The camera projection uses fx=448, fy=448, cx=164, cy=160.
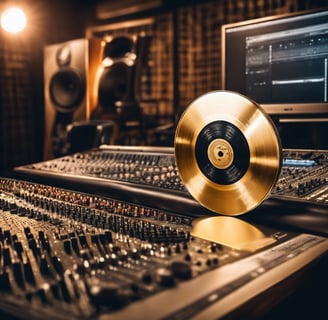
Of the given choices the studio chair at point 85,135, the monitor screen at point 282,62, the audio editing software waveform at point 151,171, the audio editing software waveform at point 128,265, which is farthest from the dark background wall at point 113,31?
the audio editing software waveform at point 128,265

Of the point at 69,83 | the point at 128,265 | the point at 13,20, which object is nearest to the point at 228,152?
the point at 128,265

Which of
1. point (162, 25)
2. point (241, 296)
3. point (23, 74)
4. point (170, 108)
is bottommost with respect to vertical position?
point (241, 296)

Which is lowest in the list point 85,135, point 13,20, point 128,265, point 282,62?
point 128,265

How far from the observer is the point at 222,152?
0.95m

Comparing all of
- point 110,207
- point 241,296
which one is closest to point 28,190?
point 110,207

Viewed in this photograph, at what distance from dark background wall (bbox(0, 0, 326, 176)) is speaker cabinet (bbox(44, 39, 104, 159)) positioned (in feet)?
2.07

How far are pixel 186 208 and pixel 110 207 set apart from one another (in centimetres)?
19

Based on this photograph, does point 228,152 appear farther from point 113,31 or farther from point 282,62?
point 113,31

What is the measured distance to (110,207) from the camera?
106 centimetres

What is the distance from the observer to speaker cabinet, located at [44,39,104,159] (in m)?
3.52

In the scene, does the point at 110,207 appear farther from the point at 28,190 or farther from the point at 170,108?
the point at 170,108

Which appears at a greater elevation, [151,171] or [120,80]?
[120,80]

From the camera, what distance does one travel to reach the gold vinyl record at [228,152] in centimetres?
88

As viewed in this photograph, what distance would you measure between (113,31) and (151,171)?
11.5 ft
